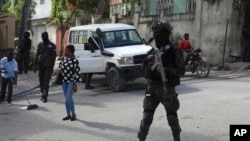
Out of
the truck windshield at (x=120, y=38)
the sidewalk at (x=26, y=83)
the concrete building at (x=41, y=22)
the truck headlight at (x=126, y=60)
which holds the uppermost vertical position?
the concrete building at (x=41, y=22)

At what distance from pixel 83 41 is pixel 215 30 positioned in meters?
7.79

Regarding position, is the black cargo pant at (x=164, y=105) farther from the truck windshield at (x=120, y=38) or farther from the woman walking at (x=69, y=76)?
the truck windshield at (x=120, y=38)

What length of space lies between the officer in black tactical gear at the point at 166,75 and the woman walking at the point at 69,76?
3.15m

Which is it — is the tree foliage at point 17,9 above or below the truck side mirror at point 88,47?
above

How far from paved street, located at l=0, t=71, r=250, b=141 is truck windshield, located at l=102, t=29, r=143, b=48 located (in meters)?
1.42

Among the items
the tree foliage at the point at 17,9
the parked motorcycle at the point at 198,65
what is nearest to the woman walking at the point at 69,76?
the parked motorcycle at the point at 198,65

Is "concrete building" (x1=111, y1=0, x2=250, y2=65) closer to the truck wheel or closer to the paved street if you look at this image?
the paved street

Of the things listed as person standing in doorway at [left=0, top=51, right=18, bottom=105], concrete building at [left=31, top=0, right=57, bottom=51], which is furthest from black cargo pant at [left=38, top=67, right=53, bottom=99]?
concrete building at [left=31, top=0, right=57, bottom=51]

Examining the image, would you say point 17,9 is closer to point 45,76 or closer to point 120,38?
point 120,38

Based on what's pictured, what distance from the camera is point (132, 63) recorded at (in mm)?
12453

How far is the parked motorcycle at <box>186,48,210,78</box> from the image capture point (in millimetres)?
15594

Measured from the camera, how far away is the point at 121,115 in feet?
29.9

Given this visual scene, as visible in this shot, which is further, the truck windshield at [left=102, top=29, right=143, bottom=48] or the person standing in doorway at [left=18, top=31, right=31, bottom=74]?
the person standing in doorway at [left=18, top=31, right=31, bottom=74]

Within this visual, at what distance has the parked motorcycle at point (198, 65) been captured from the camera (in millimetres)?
15594
